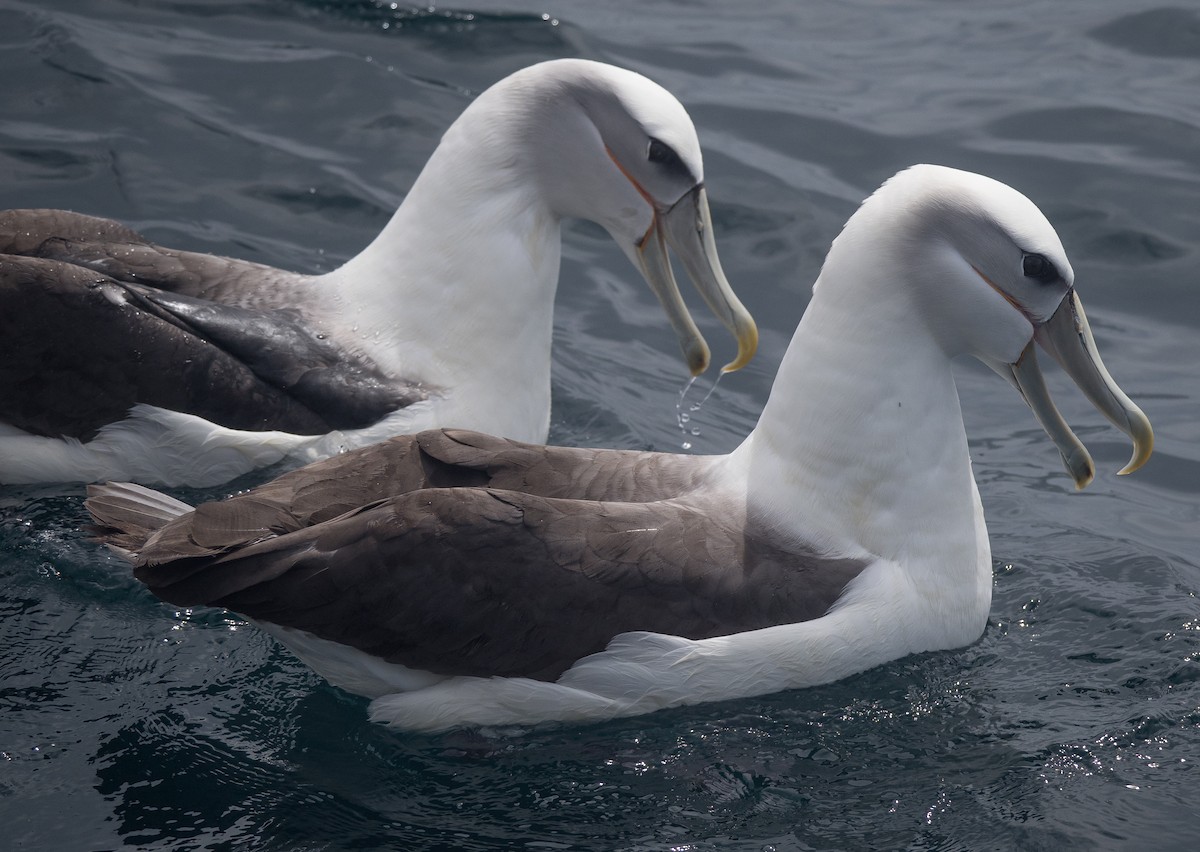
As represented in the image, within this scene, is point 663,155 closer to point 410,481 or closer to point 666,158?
point 666,158

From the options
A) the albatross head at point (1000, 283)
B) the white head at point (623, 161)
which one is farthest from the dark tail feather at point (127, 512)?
the albatross head at point (1000, 283)

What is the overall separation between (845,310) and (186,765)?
276cm

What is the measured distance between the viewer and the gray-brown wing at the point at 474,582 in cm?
508

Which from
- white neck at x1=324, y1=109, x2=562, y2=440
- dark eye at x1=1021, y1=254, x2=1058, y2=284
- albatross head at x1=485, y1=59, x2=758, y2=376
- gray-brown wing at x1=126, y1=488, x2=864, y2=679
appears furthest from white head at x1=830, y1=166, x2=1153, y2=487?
white neck at x1=324, y1=109, x2=562, y2=440

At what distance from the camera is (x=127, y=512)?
5.59m

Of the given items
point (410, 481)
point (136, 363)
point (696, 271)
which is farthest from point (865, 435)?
point (136, 363)

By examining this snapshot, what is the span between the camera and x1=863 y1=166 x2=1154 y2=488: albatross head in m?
5.39

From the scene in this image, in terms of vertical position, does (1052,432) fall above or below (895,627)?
above

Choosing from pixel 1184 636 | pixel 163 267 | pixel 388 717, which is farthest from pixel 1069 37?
pixel 388 717

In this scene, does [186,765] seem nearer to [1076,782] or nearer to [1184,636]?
[1076,782]

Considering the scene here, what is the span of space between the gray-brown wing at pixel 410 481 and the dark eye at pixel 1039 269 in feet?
4.56

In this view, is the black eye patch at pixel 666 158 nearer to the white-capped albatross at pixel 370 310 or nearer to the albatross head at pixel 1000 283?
the white-capped albatross at pixel 370 310

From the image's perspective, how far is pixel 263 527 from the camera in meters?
5.23

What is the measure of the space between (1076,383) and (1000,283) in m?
0.49
